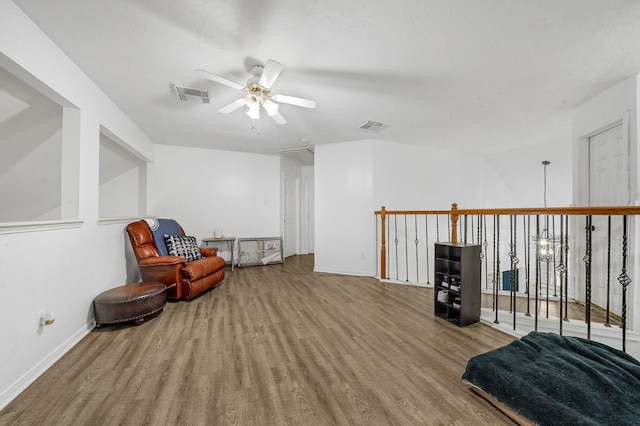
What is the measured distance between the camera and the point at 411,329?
231cm

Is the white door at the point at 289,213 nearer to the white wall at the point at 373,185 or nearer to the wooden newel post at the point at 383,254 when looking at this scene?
the white wall at the point at 373,185

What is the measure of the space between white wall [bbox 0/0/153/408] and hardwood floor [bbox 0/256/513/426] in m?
0.20

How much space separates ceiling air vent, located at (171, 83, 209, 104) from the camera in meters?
2.64

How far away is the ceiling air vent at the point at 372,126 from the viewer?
12.4ft

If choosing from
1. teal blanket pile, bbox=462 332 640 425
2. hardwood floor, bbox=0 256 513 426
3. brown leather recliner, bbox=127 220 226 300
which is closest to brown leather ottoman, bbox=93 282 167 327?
hardwood floor, bbox=0 256 513 426

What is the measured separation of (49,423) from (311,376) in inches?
56.9

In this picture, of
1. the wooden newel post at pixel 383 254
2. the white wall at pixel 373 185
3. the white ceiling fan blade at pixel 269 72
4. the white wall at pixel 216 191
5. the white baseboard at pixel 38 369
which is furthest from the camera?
the white wall at pixel 216 191

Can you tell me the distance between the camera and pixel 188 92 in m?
2.73

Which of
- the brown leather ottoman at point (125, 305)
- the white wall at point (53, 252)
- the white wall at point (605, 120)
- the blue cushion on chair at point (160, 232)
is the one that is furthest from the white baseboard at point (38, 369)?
the white wall at point (605, 120)

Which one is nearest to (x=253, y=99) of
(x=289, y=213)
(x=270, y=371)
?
(x=270, y=371)

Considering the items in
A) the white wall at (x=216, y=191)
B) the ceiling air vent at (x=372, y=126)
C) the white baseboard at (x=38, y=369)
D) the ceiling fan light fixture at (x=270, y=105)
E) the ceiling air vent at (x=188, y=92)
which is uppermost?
the ceiling air vent at (x=372, y=126)

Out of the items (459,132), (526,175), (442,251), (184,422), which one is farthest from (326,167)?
(526,175)

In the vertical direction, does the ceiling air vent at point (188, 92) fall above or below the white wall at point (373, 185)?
above

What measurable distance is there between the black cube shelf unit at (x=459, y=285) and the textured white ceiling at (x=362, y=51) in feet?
5.96
